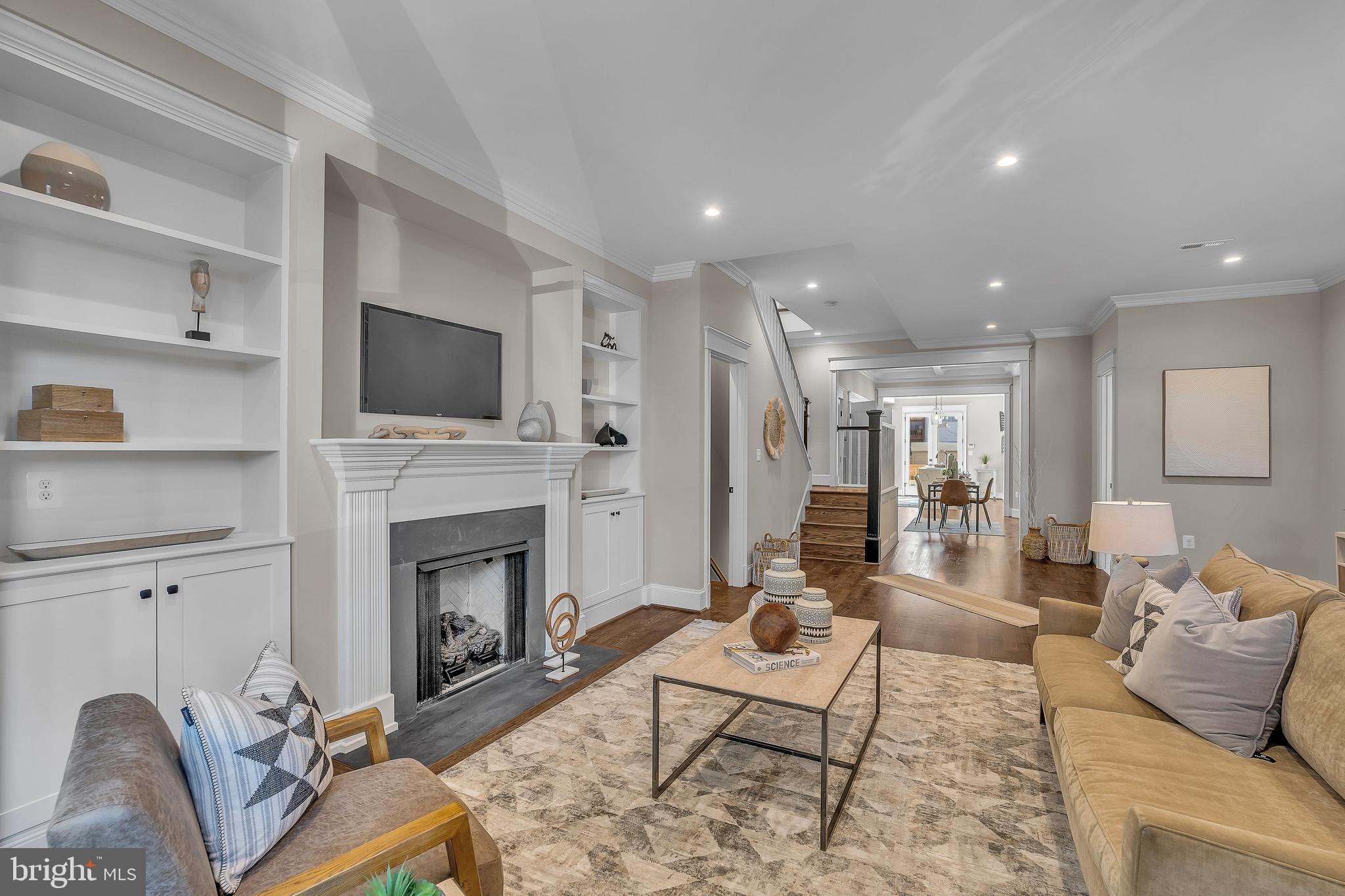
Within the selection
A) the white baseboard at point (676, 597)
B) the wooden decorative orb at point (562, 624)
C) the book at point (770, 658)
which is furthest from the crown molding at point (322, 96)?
the white baseboard at point (676, 597)

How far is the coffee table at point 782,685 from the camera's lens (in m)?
1.93

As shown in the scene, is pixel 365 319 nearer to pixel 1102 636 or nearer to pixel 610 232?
pixel 610 232

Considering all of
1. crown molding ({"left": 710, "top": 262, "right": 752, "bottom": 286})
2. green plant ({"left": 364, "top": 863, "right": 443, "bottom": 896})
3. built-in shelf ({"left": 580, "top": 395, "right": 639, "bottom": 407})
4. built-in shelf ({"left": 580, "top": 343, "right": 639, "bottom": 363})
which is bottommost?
green plant ({"left": 364, "top": 863, "right": 443, "bottom": 896})

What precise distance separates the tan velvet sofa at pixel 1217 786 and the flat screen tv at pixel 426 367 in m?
3.01

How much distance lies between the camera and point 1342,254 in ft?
14.4

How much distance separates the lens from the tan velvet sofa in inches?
42.4

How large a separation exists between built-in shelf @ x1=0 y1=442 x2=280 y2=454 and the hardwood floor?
4.61 ft

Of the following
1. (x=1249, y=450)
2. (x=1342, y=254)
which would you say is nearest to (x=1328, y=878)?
(x=1342, y=254)

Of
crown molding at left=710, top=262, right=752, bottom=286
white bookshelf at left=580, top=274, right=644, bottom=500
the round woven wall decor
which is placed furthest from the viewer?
the round woven wall decor

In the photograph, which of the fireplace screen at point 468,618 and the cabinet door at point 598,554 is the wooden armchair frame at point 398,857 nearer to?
the fireplace screen at point 468,618

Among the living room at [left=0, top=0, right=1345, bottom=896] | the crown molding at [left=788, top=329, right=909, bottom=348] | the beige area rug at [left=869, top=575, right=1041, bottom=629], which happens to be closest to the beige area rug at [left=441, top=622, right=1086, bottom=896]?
the living room at [left=0, top=0, right=1345, bottom=896]

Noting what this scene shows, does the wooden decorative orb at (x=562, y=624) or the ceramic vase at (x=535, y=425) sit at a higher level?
the ceramic vase at (x=535, y=425)

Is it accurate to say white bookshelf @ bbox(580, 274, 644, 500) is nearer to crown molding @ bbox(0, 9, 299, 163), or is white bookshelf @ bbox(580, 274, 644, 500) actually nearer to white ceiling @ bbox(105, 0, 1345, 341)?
white ceiling @ bbox(105, 0, 1345, 341)

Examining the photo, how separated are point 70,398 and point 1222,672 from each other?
3.48 m
